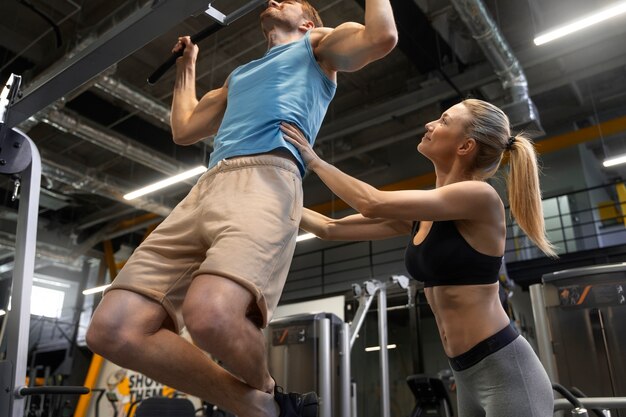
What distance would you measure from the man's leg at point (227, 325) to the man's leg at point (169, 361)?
4 cm

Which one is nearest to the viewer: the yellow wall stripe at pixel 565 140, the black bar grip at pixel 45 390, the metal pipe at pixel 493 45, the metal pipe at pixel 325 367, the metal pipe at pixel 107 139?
the black bar grip at pixel 45 390

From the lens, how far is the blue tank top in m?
1.52

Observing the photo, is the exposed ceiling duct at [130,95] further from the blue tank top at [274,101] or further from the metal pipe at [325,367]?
the blue tank top at [274,101]

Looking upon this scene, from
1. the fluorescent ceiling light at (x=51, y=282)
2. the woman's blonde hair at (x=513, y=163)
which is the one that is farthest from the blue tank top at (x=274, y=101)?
the fluorescent ceiling light at (x=51, y=282)

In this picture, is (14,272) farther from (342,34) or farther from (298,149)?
(342,34)

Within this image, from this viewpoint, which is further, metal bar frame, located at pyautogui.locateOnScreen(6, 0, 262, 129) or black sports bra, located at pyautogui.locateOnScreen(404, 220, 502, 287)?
metal bar frame, located at pyautogui.locateOnScreen(6, 0, 262, 129)

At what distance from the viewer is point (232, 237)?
4.33 ft

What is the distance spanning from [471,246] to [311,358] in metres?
4.58

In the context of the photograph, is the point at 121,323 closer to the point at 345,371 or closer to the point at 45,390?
the point at 45,390

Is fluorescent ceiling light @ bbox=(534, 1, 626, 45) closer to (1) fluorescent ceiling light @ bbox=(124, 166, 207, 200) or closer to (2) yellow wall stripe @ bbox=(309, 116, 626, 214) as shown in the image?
(2) yellow wall stripe @ bbox=(309, 116, 626, 214)

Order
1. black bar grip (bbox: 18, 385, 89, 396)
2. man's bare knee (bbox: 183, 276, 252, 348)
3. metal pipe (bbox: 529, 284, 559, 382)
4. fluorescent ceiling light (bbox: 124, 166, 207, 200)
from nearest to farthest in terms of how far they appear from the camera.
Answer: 1. man's bare knee (bbox: 183, 276, 252, 348)
2. black bar grip (bbox: 18, 385, 89, 396)
3. metal pipe (bbox: 529, 284, 559, 382)
4. fluorescent ceiling light (bbox: 124, 166, 207, 200)

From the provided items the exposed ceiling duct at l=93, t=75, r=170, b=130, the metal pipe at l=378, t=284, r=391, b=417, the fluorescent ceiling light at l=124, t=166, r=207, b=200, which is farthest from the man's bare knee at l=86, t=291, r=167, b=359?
the fluorescent ceiling light at l=124, t=166, r=207, b=200

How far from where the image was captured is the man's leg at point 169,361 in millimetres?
1326

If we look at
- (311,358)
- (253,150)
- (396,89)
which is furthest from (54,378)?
(253,150)
